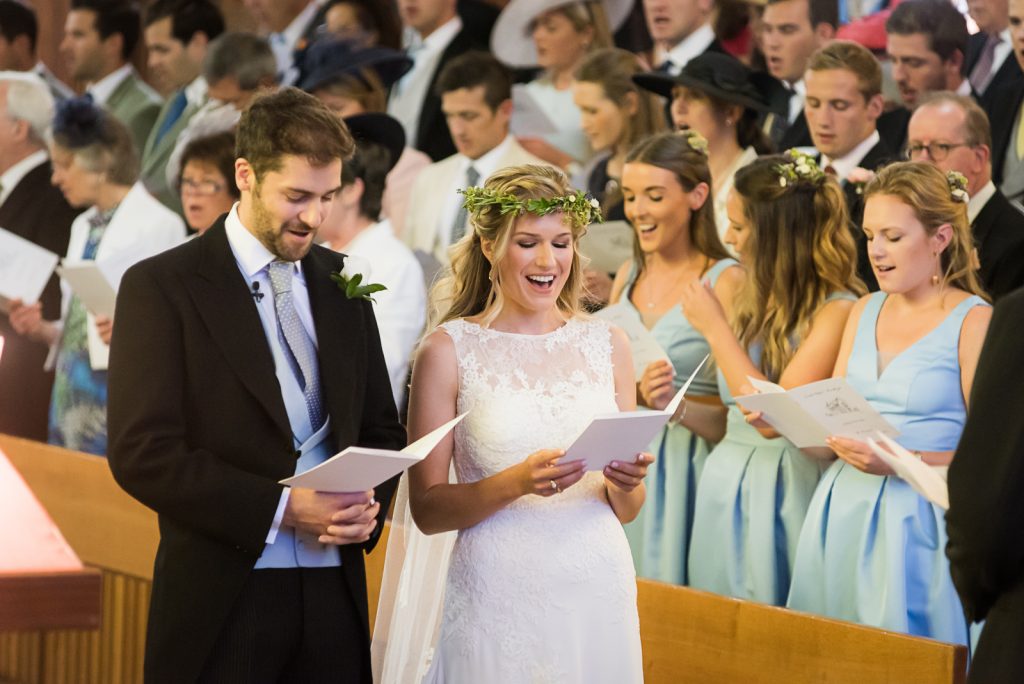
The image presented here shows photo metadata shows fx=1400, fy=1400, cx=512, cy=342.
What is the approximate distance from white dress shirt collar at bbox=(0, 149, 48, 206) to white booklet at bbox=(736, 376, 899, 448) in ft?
17.2

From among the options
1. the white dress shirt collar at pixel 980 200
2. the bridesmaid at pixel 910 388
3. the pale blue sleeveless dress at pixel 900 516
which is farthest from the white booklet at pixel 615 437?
the white dress shirt collar at pixel 980 200

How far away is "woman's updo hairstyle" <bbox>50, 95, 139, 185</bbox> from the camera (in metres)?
7.50

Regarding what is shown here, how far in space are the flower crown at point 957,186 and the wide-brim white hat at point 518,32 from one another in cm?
214

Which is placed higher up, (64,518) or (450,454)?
(450,454)

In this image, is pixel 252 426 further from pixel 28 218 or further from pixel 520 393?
pixel 28 218

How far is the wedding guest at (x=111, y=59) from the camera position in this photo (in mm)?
7715

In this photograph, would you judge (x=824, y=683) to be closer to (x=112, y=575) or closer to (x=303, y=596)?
(x=303, y=596)

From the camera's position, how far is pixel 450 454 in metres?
3.08

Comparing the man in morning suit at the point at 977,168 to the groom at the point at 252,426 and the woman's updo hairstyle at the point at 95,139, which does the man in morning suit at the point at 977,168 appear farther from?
the woman's updo hairstyle at the point at 95,139

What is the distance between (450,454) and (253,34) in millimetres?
4623

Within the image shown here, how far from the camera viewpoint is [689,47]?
5395 millimetres

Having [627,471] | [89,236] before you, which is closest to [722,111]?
[627,471]

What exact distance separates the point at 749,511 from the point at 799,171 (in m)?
1.14

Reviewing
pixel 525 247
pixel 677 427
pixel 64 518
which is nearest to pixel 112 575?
pixel 64 518
